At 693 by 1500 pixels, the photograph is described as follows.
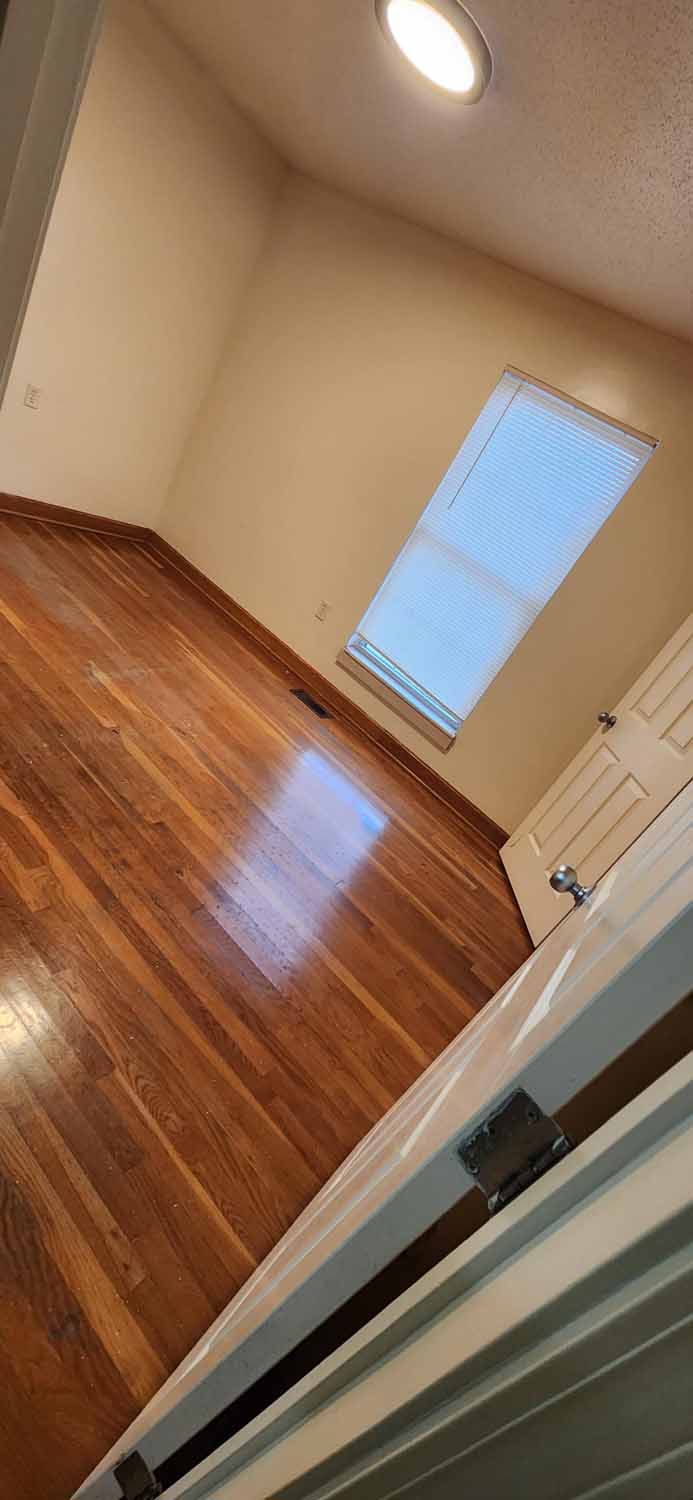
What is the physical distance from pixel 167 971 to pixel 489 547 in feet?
8.24

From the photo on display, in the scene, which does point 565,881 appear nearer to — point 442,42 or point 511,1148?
point 511,1148

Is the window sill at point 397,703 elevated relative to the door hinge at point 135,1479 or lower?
elevated

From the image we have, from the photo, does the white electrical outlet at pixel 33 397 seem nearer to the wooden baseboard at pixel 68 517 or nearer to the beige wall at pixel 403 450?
A: the wooden baseboard at pixel 68 517

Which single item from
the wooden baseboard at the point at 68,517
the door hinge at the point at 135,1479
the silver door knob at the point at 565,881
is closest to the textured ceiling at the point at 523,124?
the silver door knob at the point at 565,881

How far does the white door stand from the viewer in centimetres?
248

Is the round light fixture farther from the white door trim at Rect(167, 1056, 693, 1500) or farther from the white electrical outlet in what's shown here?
the white electrical outlet

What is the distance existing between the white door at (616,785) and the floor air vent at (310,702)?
4.43ft

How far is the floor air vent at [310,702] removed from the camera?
3.89 metres

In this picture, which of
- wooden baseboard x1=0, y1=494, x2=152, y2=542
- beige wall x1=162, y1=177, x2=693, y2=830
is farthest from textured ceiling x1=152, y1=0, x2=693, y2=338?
wooden baseboard x1=0, y1=494, x2=152, y2=542

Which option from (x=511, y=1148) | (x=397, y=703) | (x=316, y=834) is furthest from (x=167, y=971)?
(x=397, y=703)

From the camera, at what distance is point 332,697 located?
158 inches

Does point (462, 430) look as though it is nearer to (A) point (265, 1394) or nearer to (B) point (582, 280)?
(B) point (582, 280)

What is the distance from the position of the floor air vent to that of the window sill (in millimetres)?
254

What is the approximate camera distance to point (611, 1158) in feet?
1.49
